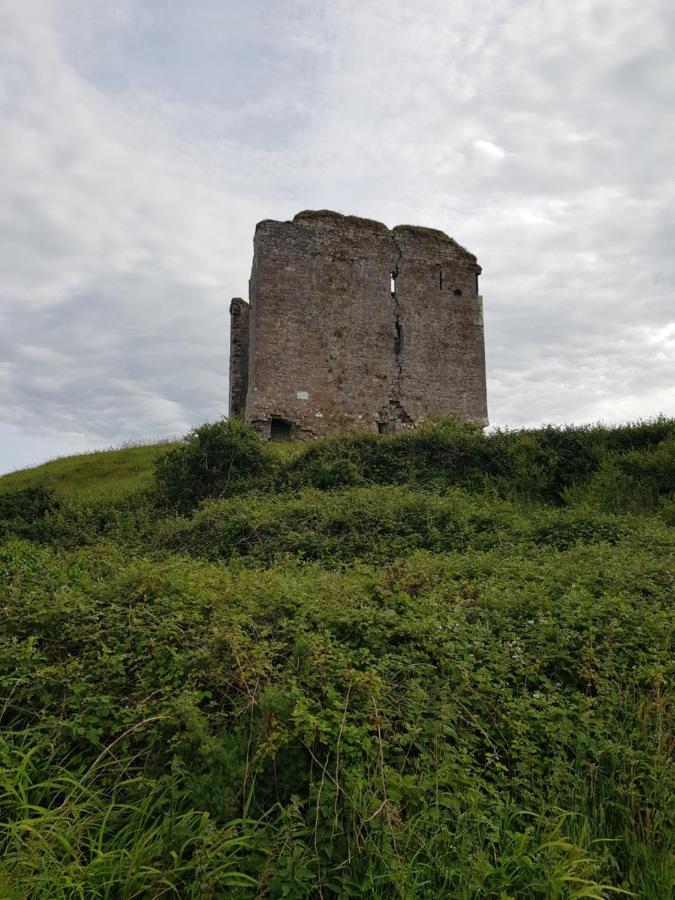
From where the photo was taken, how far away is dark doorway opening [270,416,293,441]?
20.5 m

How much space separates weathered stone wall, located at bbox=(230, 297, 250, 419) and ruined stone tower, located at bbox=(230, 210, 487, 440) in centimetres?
4

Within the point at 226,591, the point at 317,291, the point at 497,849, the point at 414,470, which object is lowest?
the point at 497,849

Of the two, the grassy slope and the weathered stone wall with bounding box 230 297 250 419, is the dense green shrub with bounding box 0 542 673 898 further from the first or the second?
the weathered stone wall with bounding box 230 297 250 419

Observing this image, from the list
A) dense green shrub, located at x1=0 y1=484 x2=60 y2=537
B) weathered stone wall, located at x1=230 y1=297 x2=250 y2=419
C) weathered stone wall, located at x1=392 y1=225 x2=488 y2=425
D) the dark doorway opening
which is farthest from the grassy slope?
weathered stone wall, located at x1=392 y1=225 x2=488 y2=425

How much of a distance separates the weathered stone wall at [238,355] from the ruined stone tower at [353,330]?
0.04 m

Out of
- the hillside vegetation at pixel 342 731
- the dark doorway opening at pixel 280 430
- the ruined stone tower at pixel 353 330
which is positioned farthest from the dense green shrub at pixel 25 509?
the dark doorway opening at pixel 280 430

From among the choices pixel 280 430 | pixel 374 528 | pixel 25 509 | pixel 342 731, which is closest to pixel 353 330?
pixel 280 430

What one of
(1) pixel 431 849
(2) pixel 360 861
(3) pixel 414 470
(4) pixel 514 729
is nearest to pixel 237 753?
(2) pixel 360 861

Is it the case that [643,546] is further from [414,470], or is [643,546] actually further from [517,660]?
[414,470]

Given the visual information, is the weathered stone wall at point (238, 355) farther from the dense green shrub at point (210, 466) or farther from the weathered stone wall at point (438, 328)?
the dense green shrub at point (210, 466)

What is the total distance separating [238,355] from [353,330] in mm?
4298

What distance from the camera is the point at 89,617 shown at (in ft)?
16.1

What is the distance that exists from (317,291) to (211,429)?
817cm

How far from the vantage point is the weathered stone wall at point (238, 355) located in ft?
73.9
